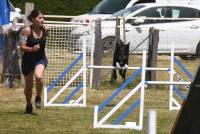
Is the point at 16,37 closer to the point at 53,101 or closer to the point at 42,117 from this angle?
the point at 53,101

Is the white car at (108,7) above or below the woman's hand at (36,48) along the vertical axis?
below

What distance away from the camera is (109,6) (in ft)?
77.7

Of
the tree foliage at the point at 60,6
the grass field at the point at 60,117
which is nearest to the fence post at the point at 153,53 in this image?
the grass field at the point at 60,117

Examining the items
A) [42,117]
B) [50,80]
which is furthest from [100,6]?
[42,117]

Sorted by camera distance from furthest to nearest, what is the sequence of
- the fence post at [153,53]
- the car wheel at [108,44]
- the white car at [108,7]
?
the white car at [108,7] → the car wheel at [108,44] → the fence post at [153,53]

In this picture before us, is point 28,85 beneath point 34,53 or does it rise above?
beneath

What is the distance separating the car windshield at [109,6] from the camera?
23.2 metres

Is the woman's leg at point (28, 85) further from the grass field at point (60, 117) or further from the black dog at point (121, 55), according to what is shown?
the black dog at point (121, 55)

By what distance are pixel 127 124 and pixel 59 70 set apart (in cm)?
565

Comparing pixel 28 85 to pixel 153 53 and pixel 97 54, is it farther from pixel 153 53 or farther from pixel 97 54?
pixel 153 53

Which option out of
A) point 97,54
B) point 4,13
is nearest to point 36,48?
point 97,54

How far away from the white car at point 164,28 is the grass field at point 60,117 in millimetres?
2198

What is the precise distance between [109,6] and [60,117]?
12.3 metres

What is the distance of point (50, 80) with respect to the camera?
52.9 ft
